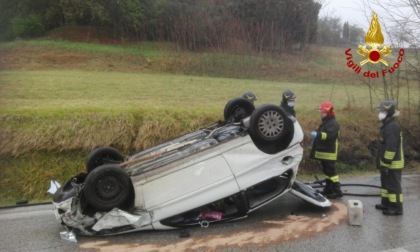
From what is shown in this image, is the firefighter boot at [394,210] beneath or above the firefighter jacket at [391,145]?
beneath

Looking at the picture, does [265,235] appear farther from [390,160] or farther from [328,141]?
[328,141]

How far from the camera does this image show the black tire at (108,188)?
473 cm

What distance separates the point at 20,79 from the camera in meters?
14.9

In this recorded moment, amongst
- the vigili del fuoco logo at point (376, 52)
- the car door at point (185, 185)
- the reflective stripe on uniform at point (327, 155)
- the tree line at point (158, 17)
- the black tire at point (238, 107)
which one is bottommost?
the reflective stripe on uniform at point (327, 155)

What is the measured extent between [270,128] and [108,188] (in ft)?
7.04

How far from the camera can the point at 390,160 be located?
5746 mm

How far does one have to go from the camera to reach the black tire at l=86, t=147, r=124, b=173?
19.2ft

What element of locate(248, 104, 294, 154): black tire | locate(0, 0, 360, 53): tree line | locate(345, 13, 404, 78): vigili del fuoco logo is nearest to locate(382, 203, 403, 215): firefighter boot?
locate(248, 104, 294, 154): black tire

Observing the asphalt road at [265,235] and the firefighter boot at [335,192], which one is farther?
the firefighter boot at [335,192]

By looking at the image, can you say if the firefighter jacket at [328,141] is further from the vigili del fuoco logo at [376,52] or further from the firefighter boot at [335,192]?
the vigili del fuoco logo at [376,52]

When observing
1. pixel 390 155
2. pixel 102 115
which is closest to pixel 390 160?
pixel 390 155

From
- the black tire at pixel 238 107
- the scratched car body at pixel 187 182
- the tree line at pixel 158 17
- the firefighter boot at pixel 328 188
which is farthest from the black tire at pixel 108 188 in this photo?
the tree line at pixel 158 17

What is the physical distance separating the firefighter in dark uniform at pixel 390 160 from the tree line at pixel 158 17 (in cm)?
1986

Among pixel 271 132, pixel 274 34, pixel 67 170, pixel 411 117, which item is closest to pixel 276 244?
pixel 271 132
